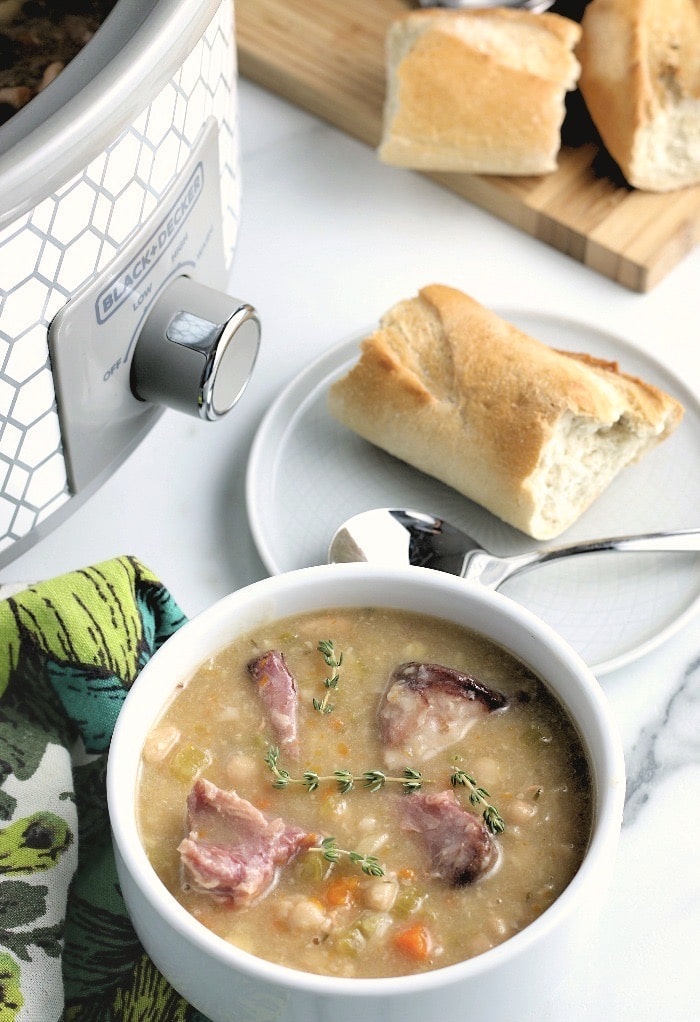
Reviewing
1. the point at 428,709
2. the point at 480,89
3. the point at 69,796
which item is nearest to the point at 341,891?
the point at 428,709

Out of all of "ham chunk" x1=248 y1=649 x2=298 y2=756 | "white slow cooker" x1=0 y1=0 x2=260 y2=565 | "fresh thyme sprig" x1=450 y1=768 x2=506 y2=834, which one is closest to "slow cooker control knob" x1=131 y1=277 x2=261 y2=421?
"white slow cooker" x1=0 y1=0 x2=260 y2=565

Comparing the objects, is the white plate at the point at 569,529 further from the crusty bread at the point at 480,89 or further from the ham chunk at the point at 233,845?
the ham chunk at the point at 233,845

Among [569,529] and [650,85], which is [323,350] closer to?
[569,529]

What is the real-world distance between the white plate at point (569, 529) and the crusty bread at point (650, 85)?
253 millimetres

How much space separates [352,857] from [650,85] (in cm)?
96

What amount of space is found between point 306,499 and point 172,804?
43cm

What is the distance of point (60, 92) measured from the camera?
78 cm

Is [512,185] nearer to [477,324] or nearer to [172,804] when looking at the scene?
[477,324]

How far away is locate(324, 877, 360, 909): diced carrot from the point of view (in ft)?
2.33

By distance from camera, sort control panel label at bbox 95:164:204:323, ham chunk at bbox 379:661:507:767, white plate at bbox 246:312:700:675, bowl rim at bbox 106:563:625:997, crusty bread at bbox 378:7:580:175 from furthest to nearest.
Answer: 1. crusty bread at bbox 378:7:580:175
2. white plate at bbox 246:312:700:675
3. control panel label at bbox 95:164:204:323
4. ham chunk at bbox 379:661:507:767
5. bowl rim at bbox 106:563:625:997

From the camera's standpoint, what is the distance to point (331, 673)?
31.8 inches

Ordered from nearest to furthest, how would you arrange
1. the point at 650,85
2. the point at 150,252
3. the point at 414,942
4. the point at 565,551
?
the point at 414,942 < the point at 150,252 < the point at 565,551 < the point at 650,85

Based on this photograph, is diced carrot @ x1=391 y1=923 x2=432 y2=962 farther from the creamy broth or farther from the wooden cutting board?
the wooden cutting board

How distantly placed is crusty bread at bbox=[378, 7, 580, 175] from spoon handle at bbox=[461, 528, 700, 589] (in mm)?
487
